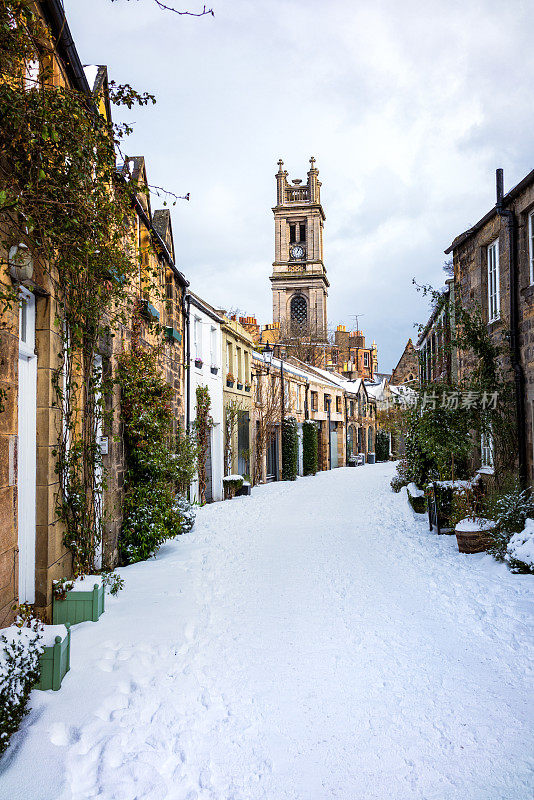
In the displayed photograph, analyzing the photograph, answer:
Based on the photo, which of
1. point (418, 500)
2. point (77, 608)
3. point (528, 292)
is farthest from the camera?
point (418, 500)

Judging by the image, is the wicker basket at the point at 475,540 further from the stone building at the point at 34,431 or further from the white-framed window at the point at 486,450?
the stone building at the point at 34,431

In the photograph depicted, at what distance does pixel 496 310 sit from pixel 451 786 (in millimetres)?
8269

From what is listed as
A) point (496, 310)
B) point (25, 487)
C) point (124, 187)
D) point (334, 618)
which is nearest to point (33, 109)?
point (124, 187)

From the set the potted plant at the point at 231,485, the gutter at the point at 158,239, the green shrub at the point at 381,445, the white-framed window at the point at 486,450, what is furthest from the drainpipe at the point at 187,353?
the green shrub at the point at 381,445

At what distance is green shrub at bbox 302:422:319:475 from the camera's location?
2669 cm

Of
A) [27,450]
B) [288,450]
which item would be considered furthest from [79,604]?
[288,450]

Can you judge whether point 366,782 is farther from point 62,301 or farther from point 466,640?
point 62,301

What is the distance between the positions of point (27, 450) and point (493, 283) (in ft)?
27.9

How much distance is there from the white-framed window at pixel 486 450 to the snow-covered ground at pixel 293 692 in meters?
2.74

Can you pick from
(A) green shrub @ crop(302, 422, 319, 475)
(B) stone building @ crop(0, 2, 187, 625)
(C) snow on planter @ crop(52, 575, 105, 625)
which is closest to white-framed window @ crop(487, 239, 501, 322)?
(B) stone building @ crop(0, 2, 187, 625)

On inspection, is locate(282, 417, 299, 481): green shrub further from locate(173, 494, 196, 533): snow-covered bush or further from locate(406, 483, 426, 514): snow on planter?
locate(173, 494, 196, 533): snow-covered bush

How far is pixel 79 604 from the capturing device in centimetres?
489

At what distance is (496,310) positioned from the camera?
9.93 m

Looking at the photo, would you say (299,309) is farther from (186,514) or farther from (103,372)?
(103,372)
